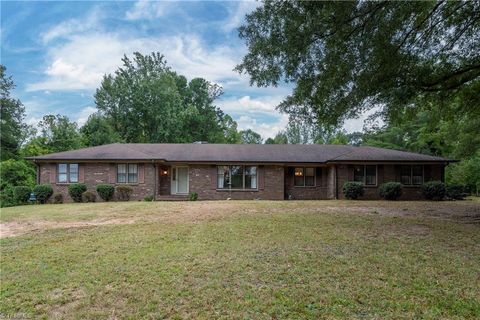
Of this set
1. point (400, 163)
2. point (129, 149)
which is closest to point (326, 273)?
point (400, 163)

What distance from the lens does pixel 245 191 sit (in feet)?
64.8

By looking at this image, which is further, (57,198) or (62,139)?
(62,139)

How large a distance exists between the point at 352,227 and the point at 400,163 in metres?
12.1

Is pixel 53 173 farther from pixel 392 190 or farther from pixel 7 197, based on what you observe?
pixel 392 190

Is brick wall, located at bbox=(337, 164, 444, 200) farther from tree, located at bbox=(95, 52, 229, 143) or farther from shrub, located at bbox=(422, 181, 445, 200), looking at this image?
tree, located at bbox=(95, 52, 229, 143)

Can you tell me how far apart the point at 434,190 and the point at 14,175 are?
85.9ft

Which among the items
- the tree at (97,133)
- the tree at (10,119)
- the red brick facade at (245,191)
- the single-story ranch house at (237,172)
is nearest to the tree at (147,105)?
the tree at (97,133)

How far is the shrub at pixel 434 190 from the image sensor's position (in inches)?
706

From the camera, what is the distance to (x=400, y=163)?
1869 cm

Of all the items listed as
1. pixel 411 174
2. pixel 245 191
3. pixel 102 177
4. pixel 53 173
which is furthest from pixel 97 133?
pixel 411 174

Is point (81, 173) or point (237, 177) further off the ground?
point (81, 173)

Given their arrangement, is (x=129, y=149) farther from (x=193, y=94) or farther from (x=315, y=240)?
A: (x=193, y=94)

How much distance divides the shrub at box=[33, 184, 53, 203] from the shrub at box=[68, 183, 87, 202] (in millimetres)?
1148

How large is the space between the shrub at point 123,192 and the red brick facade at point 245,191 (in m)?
0.45
